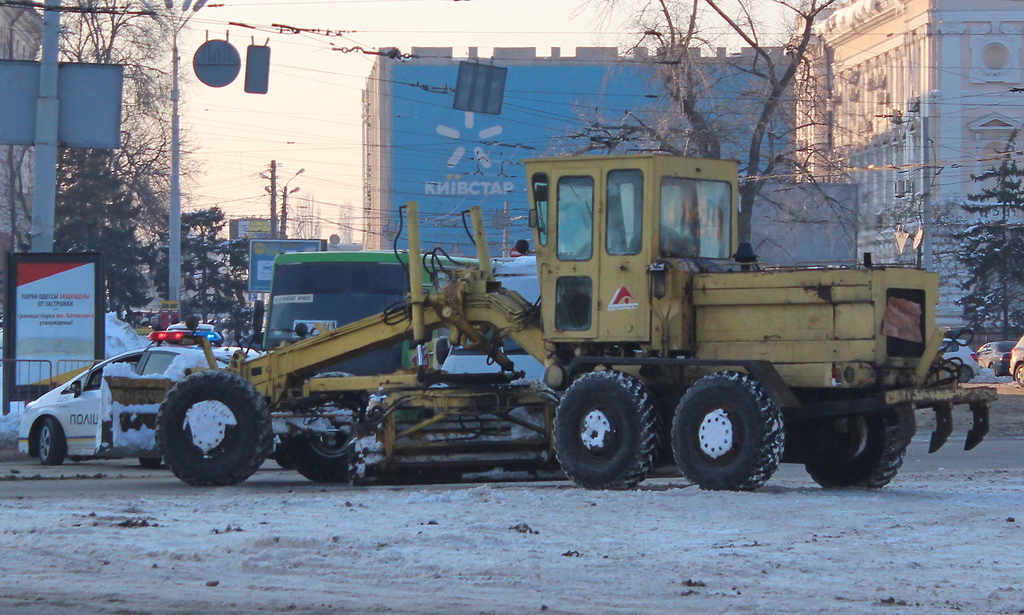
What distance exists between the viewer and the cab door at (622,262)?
40.6 feet

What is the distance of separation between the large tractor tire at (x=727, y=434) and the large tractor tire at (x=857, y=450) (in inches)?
56.7

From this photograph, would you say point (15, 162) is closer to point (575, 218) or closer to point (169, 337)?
point (169, 337)

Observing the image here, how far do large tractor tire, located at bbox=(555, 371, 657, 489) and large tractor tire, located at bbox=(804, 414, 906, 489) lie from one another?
1876 millimetres

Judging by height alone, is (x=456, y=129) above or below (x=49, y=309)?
above

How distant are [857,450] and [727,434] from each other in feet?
6.07

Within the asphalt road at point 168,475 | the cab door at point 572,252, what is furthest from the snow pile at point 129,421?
the cab door at point 572,252

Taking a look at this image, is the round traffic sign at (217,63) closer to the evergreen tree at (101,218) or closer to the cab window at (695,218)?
the cab window at (695,218)

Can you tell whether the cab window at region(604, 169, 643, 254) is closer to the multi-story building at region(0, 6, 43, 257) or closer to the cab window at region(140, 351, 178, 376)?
the cab window at region(140, 351, 178, 376)

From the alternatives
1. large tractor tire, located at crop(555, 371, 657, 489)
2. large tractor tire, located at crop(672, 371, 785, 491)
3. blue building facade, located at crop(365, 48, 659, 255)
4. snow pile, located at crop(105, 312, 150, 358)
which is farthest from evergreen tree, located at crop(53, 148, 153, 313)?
large tractor tire, located at crop(672, 371, 785, 491)

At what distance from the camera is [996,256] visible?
64.5m

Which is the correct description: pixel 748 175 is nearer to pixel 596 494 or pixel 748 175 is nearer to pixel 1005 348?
pixel 1005 348

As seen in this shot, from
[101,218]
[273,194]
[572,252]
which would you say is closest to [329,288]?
[572,252]

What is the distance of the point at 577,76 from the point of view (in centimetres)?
10206

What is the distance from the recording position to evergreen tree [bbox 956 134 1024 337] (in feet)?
211
